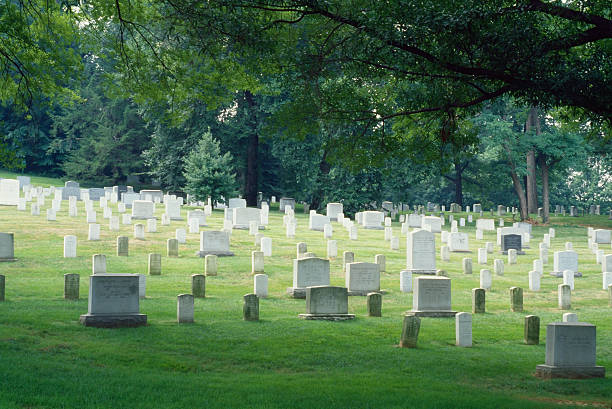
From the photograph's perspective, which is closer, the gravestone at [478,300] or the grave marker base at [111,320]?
the grave marker base at [111,320]

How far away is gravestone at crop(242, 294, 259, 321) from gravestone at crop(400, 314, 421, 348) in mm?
3638

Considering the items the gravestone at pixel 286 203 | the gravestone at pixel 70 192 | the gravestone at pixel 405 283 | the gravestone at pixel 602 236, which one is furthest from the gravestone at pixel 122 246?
the gravestone at pixel 286 203

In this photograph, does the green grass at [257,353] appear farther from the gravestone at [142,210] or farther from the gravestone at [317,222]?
the gravestone at [317,222]

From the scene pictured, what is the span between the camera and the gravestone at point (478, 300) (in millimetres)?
20766

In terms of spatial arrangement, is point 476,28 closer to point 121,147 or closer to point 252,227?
point 252,227

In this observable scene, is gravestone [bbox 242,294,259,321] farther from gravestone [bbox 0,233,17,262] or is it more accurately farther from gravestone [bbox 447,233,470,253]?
gravestone [bbox 447,233,470,253]

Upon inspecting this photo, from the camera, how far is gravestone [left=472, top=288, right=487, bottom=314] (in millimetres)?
20766

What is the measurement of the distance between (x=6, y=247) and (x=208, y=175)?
24.6 meters

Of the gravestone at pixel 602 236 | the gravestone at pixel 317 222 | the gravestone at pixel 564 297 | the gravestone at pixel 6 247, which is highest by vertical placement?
the gravestone at pixel 317 222

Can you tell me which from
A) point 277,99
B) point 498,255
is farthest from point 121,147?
point 498,255

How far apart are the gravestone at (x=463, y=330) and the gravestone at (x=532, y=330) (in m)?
1.48

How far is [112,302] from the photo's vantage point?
16.3 meters

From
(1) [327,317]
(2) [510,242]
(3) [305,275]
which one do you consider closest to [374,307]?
(1) [327,317]

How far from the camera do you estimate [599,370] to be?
13984 millimetres
